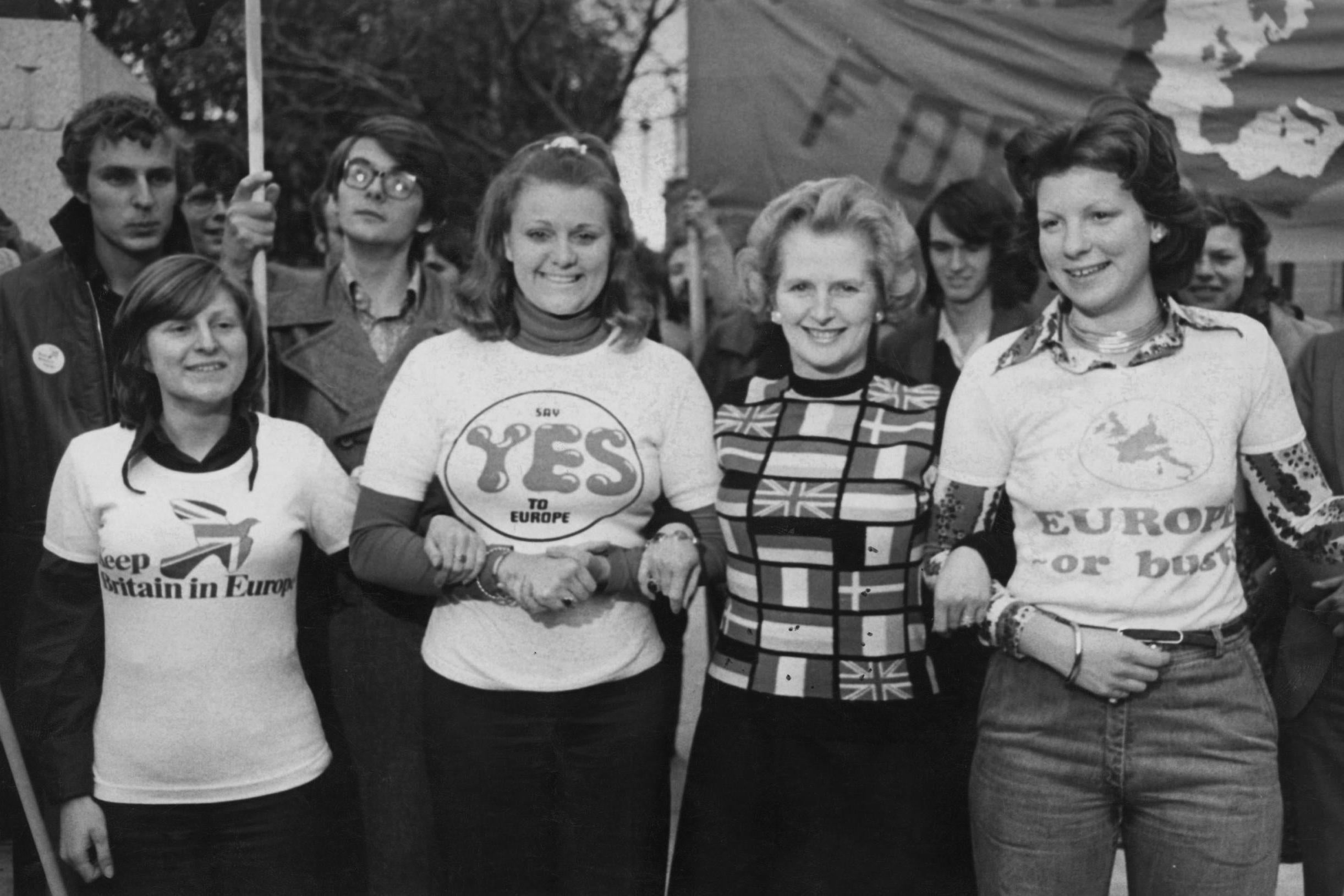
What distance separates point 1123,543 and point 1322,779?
3.10 feet

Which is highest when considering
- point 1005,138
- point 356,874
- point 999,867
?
point 1005,138

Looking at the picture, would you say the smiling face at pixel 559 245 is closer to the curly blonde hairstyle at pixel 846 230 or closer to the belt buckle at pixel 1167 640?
the curly blonde hairstyle at pixel 846 230

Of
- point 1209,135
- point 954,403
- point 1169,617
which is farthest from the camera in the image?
point 1209,135

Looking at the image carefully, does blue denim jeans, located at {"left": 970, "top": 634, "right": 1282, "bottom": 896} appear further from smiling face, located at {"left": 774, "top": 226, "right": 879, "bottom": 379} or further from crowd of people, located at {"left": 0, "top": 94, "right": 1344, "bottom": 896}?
smiling face, located at {"left": 774, "top": 226, "right": 879, "bottom": 379}

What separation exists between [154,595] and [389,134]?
4.61 feet

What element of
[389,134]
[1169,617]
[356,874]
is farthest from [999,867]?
[389,134]

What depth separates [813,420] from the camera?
2740mm

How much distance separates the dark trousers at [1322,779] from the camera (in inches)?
112

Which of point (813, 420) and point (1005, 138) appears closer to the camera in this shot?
point (813, 420)

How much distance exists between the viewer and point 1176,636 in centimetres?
233

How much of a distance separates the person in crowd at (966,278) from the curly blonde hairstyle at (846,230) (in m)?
1.06

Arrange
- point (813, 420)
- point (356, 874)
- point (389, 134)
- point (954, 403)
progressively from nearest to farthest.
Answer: point (954, 403) < point (813, 420) < point (356, 874) < point (389, 134)

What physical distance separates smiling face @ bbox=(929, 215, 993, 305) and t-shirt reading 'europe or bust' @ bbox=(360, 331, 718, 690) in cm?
141

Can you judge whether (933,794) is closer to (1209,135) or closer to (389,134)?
(389,134)
